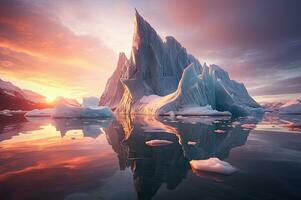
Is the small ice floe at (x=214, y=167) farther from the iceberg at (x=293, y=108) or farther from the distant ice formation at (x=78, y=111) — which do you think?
the iceberg at (x=293, y=108)

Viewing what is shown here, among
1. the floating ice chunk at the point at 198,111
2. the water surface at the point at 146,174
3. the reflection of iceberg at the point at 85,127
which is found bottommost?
the water surface at the point at 146,174

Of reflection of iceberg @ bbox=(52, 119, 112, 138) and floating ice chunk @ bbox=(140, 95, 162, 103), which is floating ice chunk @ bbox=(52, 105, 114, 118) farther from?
floating ice chunk @ bbox=(140, 95, 162, 103)

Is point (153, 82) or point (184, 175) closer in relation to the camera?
point (184, 175)

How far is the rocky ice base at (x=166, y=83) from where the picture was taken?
2909 cm

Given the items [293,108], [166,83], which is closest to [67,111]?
[166,83]

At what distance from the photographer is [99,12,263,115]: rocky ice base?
95.5 ft

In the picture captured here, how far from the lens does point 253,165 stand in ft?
14.4

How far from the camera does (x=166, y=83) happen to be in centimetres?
4200

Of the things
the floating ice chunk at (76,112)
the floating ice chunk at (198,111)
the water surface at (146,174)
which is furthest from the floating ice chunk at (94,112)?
the water surface at (146,174)

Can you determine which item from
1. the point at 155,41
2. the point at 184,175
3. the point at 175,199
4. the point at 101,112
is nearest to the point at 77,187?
the point at 175,199

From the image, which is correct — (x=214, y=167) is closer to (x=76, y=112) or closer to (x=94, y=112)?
(x=94, y=112)

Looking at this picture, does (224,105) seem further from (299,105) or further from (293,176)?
(293,176)

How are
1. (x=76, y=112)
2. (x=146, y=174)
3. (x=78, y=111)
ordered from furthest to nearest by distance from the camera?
(x=76, y=112) < (x=78, y=111) < (x=146, y=174)

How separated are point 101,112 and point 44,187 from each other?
2260 cm
